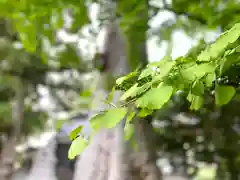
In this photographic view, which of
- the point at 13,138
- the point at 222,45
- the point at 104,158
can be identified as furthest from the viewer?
the point at 13,138

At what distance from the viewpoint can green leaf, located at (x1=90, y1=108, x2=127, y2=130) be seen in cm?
30

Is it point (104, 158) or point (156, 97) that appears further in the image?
point (104, 158)

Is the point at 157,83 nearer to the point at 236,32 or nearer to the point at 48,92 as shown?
the point at 236,32

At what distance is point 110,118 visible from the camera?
30 centimetres

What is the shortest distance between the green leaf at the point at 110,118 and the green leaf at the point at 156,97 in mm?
23

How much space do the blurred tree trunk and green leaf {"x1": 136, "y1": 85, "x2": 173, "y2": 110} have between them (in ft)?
5.43

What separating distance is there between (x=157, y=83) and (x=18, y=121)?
6.87ft

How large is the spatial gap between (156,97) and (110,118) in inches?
2.0

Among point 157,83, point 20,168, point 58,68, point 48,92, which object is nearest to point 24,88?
point 48,92

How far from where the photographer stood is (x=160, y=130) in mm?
1768

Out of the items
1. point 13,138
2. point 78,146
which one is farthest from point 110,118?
point 13,138

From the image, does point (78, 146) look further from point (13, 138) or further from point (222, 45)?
point (13, 138)

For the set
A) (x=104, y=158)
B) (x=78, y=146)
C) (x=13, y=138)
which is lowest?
(x=78, y=146)

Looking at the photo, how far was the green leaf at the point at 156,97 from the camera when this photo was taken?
0.95 feet
